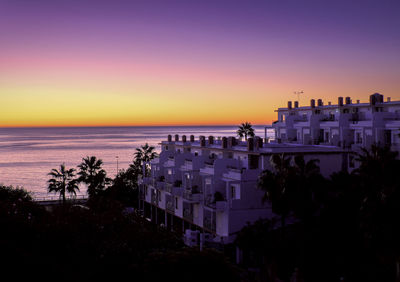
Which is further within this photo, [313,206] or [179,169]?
[179,169]

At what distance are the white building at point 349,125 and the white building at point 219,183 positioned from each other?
4.24 m

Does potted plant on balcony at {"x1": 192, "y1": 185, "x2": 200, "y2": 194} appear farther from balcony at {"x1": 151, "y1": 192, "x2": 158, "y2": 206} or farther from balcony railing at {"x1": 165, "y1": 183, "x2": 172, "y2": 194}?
balcony at {"x1": 151, "y1": 192, "x2": 158, "y2": 206}

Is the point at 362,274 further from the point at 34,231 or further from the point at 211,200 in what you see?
the point at 34,231

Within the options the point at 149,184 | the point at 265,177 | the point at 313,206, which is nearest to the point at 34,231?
the point at 265,177

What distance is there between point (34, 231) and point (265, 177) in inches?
570

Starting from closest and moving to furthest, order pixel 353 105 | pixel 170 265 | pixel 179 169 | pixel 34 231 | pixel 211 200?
pixel 170 265 < pixel 34 231 < pixel 211 200 < pixel 179 169 < pixel 353 105

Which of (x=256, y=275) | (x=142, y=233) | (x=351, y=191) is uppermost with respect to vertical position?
(x=351, y=191)

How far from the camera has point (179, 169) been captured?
4475cm

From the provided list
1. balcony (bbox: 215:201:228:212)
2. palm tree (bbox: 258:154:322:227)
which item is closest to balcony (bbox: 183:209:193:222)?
balcony (bbox: 215:201:228:212)

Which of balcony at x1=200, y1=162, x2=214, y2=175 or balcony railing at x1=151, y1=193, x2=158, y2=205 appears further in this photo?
balcony railing at x1=151, y1=193, x2=158, y2=205

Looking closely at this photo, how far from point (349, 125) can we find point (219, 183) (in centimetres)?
1572

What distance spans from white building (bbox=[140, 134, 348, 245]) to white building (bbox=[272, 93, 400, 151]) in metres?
4.24

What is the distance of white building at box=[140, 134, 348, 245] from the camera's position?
114 feet

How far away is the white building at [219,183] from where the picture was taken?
34812 millimetres
